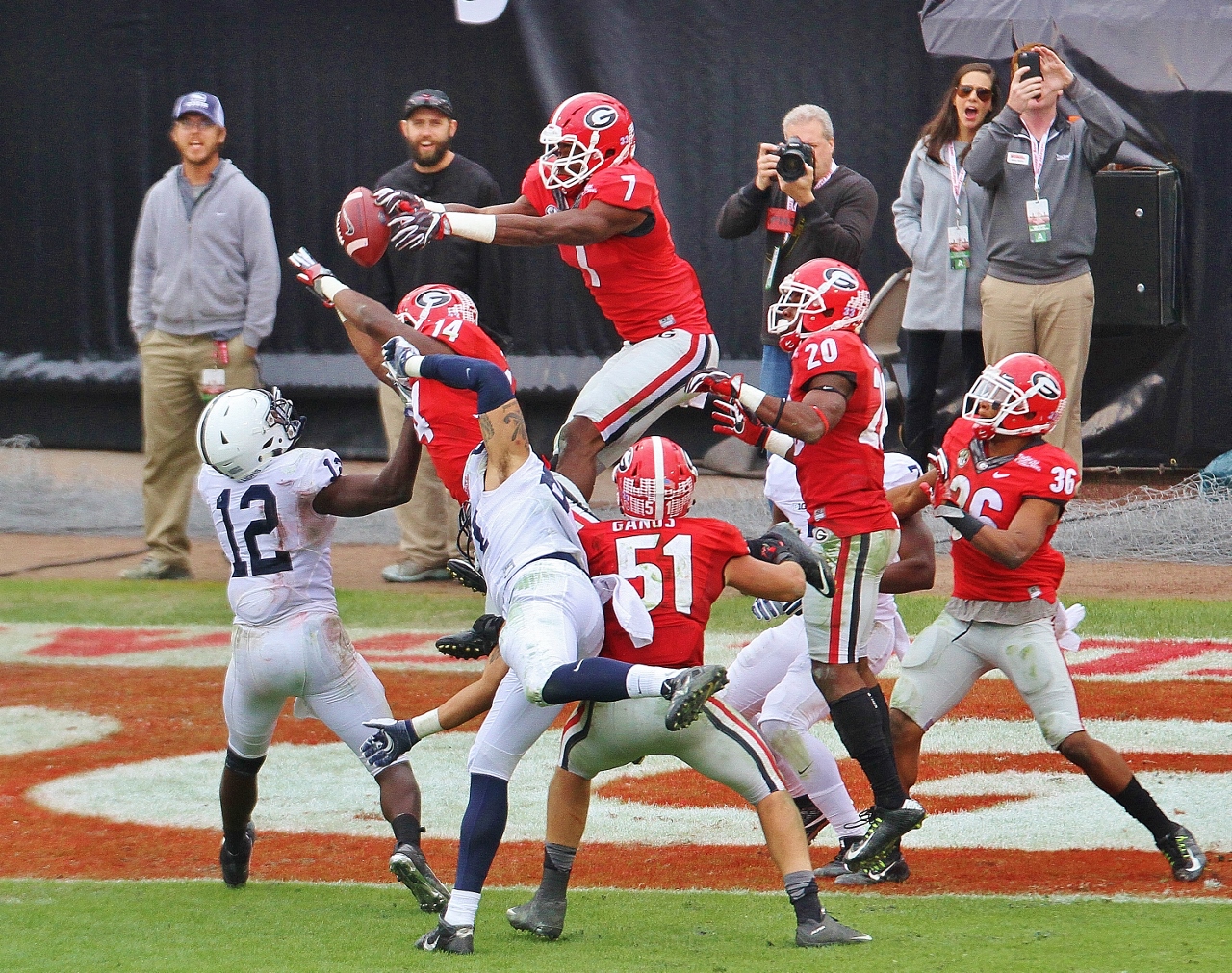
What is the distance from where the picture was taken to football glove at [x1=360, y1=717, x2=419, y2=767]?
5.07 meters

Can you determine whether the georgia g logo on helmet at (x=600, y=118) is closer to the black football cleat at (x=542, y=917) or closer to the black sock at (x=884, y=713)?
the black sock at (x=884, y=713)

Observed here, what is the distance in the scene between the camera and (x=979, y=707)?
24.2 feet

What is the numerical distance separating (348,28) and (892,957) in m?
9.35

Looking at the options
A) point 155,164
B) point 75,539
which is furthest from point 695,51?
point 75,539

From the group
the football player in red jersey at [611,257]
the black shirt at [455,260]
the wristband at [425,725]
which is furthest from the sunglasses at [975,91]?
the wristband at [425,725]

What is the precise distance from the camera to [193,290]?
9523 mm

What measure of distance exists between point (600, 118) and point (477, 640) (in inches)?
75.1

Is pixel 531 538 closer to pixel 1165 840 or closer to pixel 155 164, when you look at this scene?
pixel 1165 840

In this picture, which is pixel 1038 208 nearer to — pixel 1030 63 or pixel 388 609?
pixel 1030 63

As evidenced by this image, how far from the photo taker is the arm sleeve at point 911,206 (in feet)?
31.6

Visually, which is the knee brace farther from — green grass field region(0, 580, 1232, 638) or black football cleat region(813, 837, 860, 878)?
green grass field region(0, 580, 1232, 638)

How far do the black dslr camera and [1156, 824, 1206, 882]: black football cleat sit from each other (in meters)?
3.72

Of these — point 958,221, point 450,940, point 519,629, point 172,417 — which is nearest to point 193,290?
point 172,417

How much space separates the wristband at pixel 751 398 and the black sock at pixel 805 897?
A: 1.46m
